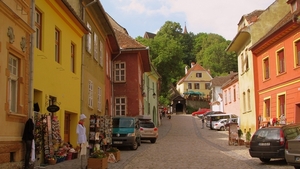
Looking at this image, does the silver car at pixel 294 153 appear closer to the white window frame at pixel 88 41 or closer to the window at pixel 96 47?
the white window frame at pixel 88 41

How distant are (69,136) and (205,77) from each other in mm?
87801

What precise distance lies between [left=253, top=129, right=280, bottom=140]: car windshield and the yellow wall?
7.91 m

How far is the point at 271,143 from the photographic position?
49.9ft

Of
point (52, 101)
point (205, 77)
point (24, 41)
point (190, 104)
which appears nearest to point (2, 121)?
point (24, 41)

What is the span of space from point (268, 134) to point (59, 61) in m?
8.73

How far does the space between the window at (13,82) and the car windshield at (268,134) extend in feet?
30.1

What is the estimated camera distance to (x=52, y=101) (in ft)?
51.7

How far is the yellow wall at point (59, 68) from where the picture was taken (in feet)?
46.7

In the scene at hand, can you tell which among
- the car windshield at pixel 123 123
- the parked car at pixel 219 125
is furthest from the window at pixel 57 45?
the parked car at pixel 219 125

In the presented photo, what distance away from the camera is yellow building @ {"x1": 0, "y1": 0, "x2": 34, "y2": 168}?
10547 millimetres

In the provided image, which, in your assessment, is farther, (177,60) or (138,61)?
(177,60)

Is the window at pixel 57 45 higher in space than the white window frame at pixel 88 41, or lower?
lower

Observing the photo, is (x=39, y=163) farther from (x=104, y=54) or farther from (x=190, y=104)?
(x=190, y=104)

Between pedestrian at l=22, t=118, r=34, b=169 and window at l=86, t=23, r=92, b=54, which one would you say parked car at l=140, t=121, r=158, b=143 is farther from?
pedestrian at l=22, t=118, r=34, b=169
